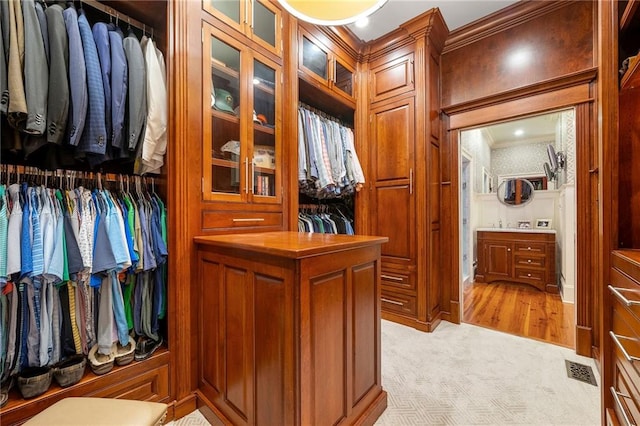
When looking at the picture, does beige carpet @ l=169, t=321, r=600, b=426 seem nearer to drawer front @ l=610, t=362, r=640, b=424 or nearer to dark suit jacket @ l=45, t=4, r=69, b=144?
drawer front @ l=610, t=362, r=640, b=424

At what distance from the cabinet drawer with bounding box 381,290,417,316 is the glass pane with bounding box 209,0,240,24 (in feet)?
9.00

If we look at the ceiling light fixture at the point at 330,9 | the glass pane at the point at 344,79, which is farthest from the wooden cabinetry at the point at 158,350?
the glass pane at the point at 344,79

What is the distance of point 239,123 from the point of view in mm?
1777

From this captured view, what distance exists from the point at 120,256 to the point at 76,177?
0.53m

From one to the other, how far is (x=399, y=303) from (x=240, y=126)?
2.29 m

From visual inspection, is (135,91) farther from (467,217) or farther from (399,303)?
(467,217)

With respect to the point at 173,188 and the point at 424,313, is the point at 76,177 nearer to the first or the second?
the point at 173,188

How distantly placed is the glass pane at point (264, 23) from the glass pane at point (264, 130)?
216mm

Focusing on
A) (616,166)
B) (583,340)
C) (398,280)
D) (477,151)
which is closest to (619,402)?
(616,166)

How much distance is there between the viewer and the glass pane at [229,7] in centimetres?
167

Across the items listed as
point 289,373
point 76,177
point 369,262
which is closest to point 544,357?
point 369,262

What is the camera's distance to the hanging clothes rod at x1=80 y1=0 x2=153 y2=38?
4.79ft

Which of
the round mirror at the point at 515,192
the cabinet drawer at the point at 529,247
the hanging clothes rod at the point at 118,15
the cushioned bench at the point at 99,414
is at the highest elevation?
the hanging clothes rod at the point at 118,15

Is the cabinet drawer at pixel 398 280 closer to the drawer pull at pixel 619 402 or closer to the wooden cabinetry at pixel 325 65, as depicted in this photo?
the drawer pull at pixel 619 402
